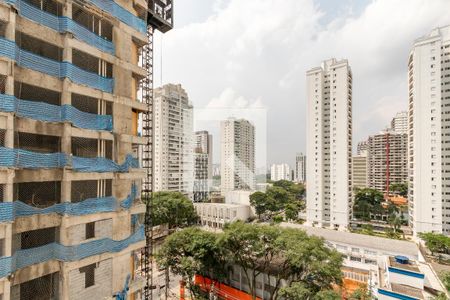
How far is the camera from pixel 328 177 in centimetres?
4378

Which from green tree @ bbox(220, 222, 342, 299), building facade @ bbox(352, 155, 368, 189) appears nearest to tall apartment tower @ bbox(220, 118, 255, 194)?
building facade @ bbox(352, 155, 368, 189)

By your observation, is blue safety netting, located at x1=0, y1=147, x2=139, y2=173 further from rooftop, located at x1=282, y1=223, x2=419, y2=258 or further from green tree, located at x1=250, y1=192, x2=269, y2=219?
green tree, located at x1=250, y1=192, x2=269, y2=219

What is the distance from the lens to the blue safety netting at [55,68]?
21.5 feet

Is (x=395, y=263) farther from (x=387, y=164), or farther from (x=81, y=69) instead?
(x=387, y=164)

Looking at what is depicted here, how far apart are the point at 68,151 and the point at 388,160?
8414 centimetres

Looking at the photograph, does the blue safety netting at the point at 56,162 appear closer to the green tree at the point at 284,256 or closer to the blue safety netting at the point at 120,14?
the blue safety netting at the point at 120,14

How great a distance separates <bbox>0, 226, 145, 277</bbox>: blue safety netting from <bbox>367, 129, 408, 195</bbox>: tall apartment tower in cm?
7801

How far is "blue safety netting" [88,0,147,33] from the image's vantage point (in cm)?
896

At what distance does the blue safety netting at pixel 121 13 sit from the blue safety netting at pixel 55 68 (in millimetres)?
2617

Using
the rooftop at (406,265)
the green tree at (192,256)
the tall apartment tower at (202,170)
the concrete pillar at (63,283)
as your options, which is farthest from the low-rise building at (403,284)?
the tall apartment tower at (202,170)

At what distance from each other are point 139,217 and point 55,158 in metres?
4.20

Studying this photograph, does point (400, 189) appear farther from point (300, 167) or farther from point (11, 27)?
point (11, 27)

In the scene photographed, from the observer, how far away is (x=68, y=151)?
7.87 metres

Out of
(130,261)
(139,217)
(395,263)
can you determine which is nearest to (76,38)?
(139,217)
